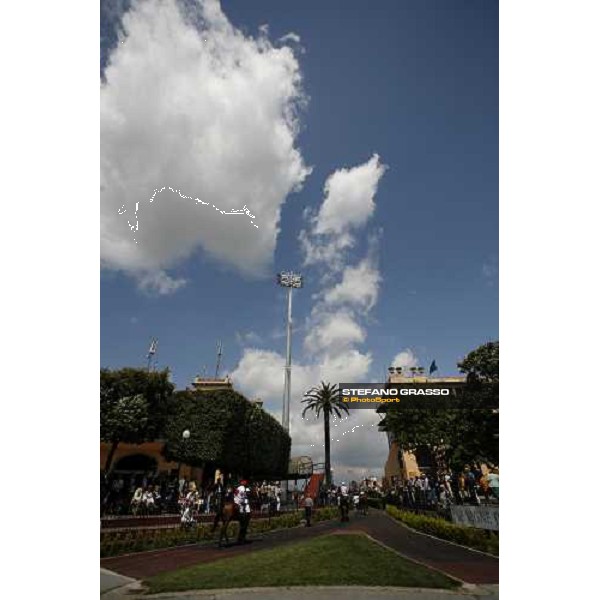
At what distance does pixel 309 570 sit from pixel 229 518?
100cm

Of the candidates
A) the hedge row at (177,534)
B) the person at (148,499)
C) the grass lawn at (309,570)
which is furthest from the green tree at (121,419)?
the grass lawn at (309,570)

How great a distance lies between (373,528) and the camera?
4902mm

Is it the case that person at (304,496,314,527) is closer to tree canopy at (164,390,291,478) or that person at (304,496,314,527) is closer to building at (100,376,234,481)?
tree canopy at (164,390,291,478)

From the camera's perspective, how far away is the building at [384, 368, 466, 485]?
462cm

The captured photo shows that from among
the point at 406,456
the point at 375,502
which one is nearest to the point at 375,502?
the point at 375,502

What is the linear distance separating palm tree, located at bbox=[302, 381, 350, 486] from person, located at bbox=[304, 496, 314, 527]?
38 cm

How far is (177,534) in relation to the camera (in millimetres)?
4922

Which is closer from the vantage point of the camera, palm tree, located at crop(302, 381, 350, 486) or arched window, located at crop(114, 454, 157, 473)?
palm tree, located at crop(302, 381, 350, 486)

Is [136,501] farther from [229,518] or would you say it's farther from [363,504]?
[363,504]

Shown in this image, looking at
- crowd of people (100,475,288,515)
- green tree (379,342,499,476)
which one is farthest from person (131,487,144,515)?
→ green tree (379,342,499,476)
